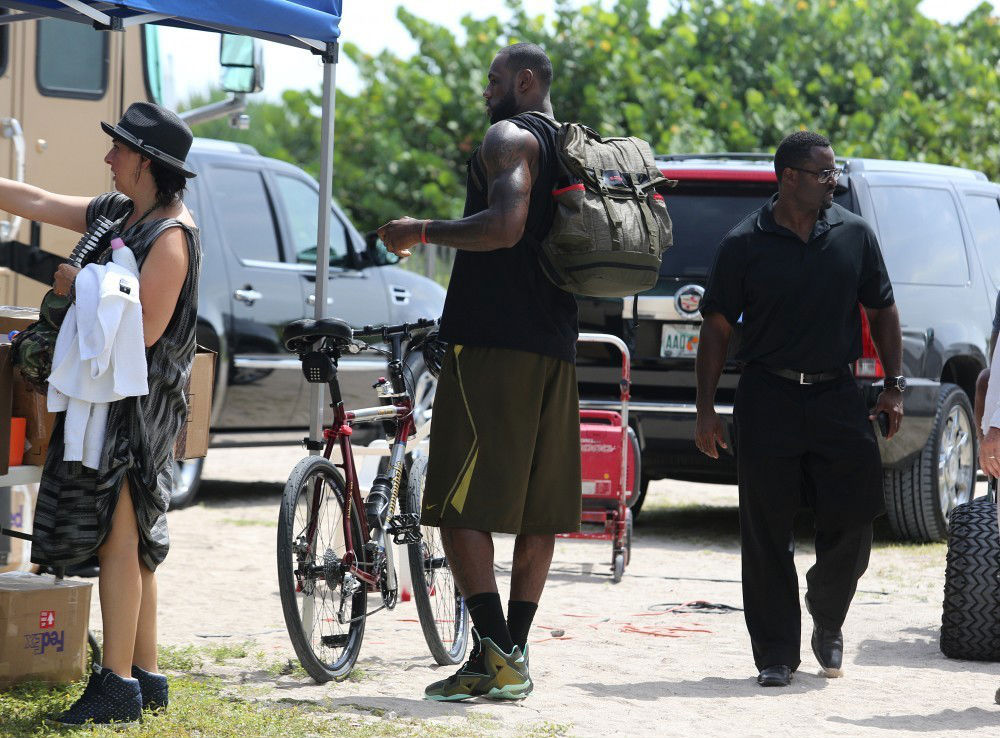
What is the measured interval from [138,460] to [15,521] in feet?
9.77

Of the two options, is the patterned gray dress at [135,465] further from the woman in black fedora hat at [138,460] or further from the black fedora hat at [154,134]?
the black fedora hat at [154,134]

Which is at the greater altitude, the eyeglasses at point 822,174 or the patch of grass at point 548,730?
the eyeglasses at point 822,174

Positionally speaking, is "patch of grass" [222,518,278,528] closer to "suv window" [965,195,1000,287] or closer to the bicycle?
the bicycle

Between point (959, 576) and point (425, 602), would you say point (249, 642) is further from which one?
point (959, 576)

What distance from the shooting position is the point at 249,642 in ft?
19.7

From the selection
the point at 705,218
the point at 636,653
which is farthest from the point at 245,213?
the point at 636,653

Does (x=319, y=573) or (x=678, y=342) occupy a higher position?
(x=678, y=342)

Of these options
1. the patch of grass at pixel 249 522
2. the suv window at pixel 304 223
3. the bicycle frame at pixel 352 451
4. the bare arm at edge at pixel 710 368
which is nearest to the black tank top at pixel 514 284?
the bicycle frame at pixel 352 451

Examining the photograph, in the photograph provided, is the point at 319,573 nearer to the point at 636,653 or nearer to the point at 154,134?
the point at 636,653

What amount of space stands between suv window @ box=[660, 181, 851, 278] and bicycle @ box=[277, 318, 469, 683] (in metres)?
3.06

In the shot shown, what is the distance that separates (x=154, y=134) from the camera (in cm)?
464

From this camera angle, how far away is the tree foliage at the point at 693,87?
24.5 metres

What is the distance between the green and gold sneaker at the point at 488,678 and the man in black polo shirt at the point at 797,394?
0.96 m

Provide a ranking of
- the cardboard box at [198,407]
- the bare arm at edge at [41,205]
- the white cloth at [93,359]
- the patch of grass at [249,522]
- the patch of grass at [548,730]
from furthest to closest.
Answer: the patch of grass at [249,522], the cardboard box at [198,407], the bare arm at edge at [41,205], the patch of grass at [548,730], the white cloth at [93,359]
